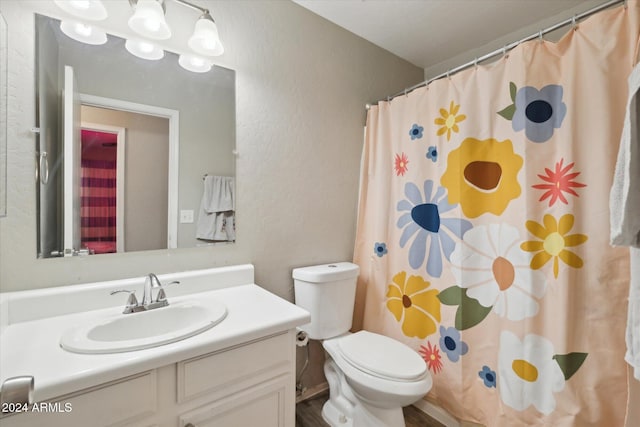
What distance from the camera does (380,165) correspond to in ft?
6.21

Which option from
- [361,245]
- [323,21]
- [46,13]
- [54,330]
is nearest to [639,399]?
[361,245]

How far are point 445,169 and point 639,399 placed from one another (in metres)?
1.14

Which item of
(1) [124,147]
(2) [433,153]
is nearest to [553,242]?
(2) [433,153]

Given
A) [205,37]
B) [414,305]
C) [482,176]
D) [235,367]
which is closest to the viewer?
[235,367]

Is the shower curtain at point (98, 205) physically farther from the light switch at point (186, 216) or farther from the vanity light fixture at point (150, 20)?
the vanity light fixture at point (150, 20)

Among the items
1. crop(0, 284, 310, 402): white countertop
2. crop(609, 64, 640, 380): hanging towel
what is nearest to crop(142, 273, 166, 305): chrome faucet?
crop(0, 284, 310, 402): white countertop

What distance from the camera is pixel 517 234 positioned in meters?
1.31

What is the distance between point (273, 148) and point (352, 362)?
119cm

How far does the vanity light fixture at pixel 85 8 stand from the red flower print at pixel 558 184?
196cm

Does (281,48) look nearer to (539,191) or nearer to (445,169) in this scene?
(445,169)

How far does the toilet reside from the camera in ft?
4.08

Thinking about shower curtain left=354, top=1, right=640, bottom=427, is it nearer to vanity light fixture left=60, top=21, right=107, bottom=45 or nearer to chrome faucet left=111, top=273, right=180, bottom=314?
chrome faucet left=111, top=273, right=180, bottom=314

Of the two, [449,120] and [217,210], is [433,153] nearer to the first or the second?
[449,120]

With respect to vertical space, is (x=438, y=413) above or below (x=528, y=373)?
below
